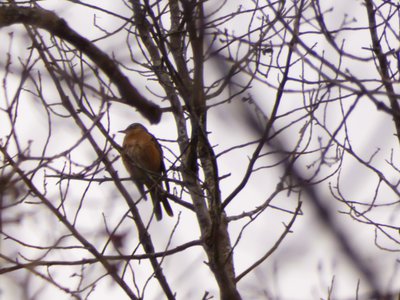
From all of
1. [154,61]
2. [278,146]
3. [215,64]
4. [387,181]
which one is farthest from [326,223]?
[154,61]

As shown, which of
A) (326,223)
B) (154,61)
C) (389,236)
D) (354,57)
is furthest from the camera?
(154,61)

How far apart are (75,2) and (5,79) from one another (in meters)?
1.52

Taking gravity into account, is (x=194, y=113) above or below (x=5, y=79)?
below

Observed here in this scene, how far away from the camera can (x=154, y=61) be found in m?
5.63

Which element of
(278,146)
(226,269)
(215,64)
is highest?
(226,269)

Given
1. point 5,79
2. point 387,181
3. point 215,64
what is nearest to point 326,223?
point 215,64

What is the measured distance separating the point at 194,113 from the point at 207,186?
1.02 m

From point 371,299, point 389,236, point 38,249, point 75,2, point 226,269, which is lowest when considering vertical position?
point 371,299

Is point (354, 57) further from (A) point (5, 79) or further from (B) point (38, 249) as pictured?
(B) point (38, 249)

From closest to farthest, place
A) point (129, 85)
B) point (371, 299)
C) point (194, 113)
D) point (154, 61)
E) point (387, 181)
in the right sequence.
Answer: point (371, 299)
point (129, 85)
point (194, 113)
point (387, 181)
point (154, 61)

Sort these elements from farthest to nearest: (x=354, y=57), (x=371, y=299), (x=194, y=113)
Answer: (x=194, y=113) → (x=354, y=57) → (x=371, y=299)

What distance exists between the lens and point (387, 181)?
4.75m

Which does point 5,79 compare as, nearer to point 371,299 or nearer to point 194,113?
point 194,113

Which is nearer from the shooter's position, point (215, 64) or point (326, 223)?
point (326, 223)
